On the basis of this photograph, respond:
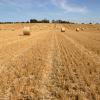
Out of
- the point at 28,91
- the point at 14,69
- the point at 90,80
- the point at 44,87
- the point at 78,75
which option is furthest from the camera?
the point at 14,69

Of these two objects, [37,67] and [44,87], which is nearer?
[44,87]

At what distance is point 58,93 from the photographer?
20.7 ft

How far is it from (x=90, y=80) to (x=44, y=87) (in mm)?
1731

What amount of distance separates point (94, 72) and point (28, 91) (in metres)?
3.47

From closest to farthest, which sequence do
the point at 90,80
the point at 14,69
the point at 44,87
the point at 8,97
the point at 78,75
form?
the point at 8,97
the point at 44,87
the point at 90,80
the point at 78,75
the point at 14,69

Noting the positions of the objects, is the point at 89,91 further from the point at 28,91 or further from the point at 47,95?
the point at 28,91

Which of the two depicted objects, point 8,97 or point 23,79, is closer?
point 8,97

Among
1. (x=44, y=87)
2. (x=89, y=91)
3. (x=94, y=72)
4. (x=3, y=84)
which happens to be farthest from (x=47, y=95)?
(x=94, y=72)

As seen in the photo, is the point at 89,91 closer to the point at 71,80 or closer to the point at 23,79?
the point at 71,80

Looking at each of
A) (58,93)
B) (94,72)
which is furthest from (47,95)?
(94,72)

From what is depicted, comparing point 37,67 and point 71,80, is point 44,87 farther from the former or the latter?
point 37,67

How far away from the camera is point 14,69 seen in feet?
31.4

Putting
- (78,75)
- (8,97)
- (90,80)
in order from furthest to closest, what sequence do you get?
(78,75) → (90,80) → (8,97)

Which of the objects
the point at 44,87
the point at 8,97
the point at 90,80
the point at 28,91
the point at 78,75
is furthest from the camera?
the point at 78,75
